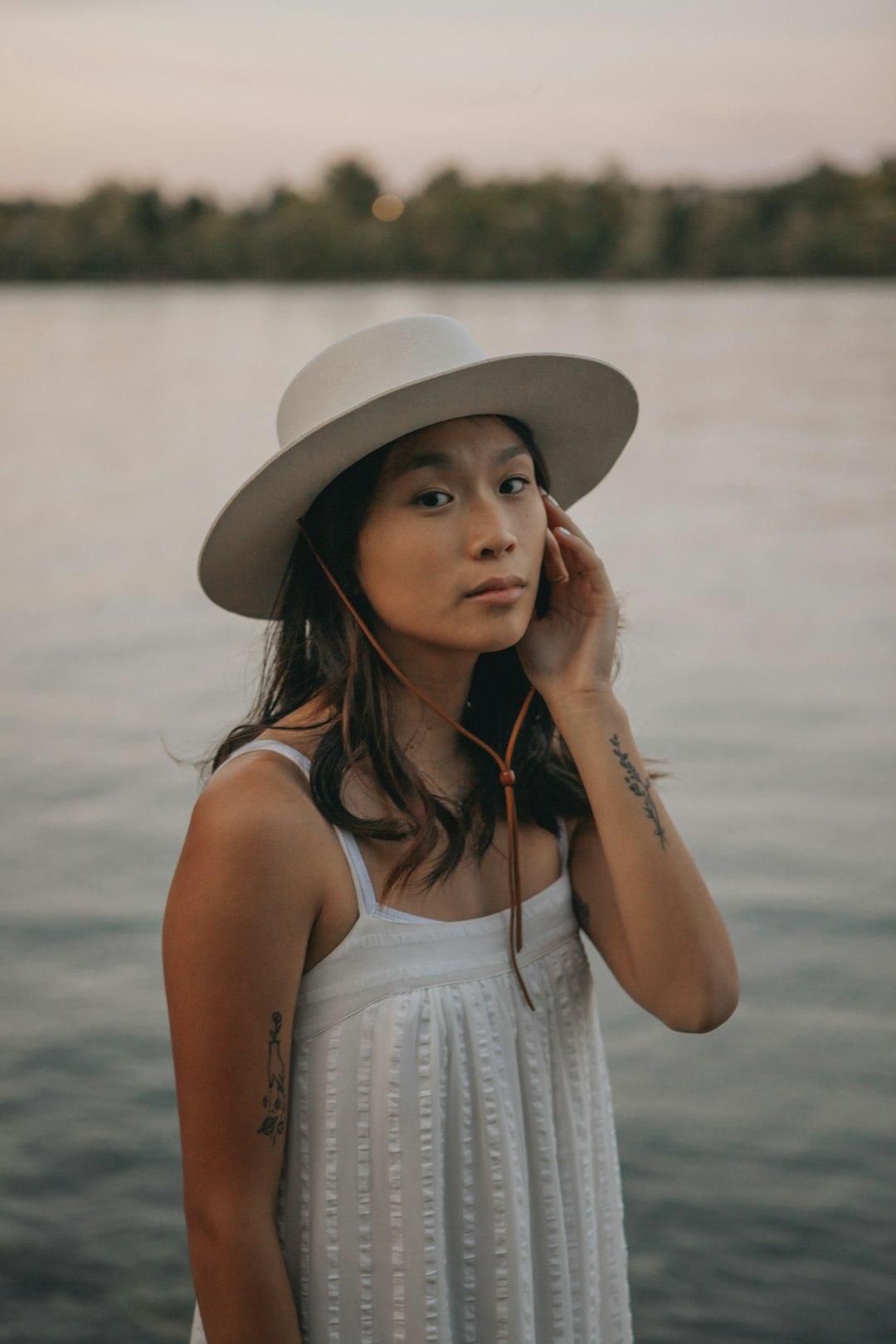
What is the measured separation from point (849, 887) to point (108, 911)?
97.4 inches

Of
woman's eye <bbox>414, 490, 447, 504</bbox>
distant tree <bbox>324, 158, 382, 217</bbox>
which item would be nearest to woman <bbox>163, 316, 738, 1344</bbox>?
woman's eye <bbox>414, 490, 447, 504</bbox>

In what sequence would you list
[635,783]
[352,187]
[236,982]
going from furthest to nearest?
1. [352,187]
2. [635,783]
3. [236,982]

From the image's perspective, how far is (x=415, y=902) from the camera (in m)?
1.20

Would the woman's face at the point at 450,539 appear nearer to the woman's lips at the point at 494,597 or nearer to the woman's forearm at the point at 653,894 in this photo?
the woman's lips at the point at 494,597

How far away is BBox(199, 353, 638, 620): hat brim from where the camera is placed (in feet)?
3.90

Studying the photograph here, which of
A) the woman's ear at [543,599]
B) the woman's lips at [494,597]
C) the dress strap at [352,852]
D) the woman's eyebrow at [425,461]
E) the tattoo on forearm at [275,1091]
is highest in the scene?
the woman's eyebrow at [425,461]

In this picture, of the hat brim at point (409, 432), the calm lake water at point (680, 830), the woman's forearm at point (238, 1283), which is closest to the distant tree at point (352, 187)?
the calm lake water at point (680, 830)

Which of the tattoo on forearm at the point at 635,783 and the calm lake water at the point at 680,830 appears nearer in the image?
the tattoo on forearm at the point at 635,783

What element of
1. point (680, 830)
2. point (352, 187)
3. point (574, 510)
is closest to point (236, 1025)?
point (680, 830)

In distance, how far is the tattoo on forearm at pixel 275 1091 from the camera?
1.09m

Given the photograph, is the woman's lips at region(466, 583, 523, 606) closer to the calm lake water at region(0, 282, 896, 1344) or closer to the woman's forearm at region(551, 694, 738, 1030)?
the woman's forearm at region(551, 694, 738, 1030)

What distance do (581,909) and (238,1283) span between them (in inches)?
19.4

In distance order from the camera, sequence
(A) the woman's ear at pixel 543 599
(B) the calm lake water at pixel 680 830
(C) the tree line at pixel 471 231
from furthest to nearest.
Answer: (C) the tree line at pixel 471 231 → (B) the calm lake water at pixel 680 830 → (A) the woman's ear at pixel 543 599

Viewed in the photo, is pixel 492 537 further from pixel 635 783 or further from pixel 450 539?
pixel 635 783
